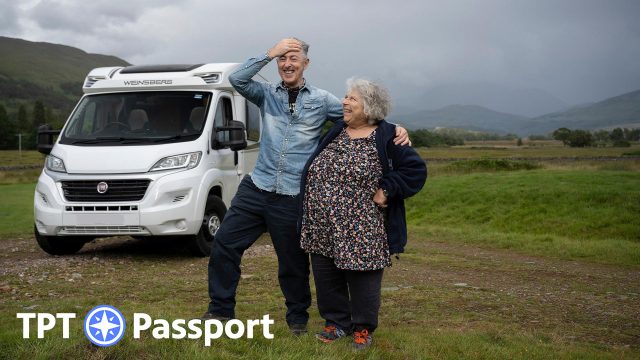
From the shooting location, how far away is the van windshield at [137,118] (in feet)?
30.3

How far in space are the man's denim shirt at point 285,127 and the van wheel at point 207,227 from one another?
448 centimetres

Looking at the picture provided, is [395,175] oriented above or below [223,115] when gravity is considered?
below

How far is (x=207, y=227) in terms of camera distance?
376 inches

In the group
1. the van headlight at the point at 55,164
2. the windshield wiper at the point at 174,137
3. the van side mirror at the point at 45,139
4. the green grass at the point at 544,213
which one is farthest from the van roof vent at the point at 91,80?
the green grass at the point at 544,213

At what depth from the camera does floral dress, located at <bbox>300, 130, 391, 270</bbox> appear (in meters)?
4.48

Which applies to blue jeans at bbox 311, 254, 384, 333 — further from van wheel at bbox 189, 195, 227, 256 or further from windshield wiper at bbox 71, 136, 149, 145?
windshield wiper at bbox 71, 136, 149, 145

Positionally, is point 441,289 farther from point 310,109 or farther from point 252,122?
point 252,122

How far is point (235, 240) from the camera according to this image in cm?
516

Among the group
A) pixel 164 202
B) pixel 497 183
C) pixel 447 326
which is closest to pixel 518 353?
pixel 447 326

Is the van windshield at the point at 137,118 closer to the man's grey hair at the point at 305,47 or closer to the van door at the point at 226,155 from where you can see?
the van door at the point at 226,155

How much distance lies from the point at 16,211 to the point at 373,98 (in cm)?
1689

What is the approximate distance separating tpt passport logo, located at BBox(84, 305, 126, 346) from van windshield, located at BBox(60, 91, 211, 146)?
537 cm

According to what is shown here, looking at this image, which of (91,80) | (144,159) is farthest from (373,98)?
(91,80)

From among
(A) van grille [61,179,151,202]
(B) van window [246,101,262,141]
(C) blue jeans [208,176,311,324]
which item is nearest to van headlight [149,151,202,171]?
(A) van grille [61,179,151,202]
